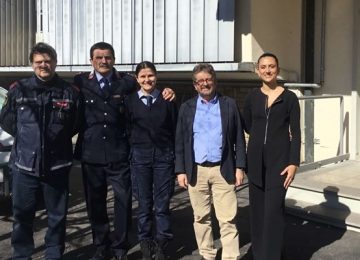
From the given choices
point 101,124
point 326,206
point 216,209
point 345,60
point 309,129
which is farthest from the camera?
point 345,60

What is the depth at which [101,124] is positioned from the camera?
4199mm

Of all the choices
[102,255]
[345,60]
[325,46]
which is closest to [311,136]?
[345,60]

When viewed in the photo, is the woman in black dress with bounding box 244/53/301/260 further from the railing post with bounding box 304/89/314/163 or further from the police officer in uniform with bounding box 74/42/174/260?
the railing post with bounding box 304/89/314/163

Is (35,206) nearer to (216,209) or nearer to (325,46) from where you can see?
(216,209)

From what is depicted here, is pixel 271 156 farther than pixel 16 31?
No

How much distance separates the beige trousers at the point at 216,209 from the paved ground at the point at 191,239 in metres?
0.50

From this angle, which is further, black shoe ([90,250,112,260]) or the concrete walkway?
the concrete walkway

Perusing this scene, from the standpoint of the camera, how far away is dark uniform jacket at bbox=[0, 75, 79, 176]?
154 inches

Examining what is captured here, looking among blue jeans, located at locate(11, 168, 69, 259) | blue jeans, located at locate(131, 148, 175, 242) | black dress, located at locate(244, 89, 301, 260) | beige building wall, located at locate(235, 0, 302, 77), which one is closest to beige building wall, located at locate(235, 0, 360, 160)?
beige building wall, located at locate(235, 0, 302, 77)

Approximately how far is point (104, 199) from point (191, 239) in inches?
45.2

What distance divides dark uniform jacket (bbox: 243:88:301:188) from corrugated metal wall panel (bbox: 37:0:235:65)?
356cm

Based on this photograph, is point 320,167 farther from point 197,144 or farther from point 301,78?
point 197,144

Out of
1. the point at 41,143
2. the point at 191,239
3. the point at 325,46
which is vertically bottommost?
the point at 191,239

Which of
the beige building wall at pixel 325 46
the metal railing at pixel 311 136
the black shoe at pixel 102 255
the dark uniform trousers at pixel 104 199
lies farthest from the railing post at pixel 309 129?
the black shoe at pixel 102 255
